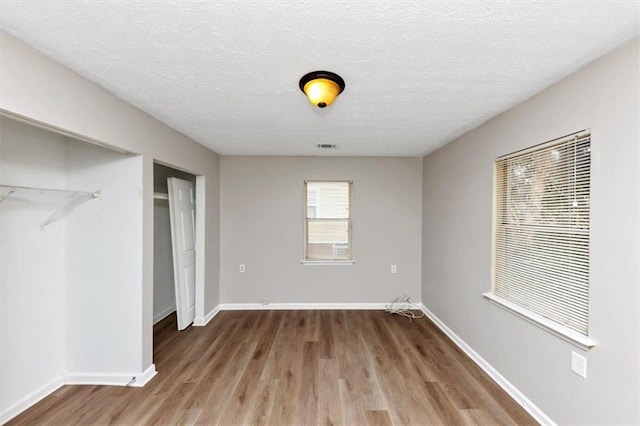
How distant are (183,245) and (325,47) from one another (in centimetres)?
298

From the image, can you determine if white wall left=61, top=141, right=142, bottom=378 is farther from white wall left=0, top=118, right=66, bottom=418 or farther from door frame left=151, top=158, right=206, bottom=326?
door frame left=151, top=158, right=206, bottom=326

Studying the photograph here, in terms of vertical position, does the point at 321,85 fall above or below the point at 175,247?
above

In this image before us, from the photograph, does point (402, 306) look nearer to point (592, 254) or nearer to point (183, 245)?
point (592, 254)

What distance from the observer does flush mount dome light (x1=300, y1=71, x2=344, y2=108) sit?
167 centimetres

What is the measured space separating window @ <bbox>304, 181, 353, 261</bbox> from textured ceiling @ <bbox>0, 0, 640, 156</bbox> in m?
2.00

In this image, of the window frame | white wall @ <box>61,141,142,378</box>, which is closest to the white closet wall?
white wall @ <box>61,141,142,378</box>

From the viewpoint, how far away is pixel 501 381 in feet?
7.64

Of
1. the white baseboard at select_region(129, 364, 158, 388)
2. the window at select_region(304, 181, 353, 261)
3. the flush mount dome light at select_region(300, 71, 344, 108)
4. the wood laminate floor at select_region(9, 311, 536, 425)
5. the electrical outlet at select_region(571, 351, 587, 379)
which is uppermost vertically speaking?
the flush mount dome light at select_region(300, 71, 344, 108)

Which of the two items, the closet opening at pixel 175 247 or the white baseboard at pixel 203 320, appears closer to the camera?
the closet opening at pixel 175 247

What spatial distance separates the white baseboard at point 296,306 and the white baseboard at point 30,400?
2032 mm

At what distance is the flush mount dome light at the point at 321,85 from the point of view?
1.67 metres

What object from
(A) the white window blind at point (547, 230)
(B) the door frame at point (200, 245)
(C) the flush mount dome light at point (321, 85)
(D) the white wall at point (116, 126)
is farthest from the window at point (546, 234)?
(B) the door frame at point (200, 245)

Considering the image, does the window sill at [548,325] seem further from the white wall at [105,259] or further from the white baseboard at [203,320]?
the white baseboard at [203,320]

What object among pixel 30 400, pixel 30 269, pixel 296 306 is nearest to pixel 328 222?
pixel 296 306
